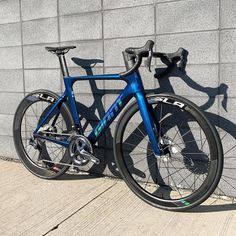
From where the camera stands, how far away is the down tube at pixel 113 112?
10.2ft

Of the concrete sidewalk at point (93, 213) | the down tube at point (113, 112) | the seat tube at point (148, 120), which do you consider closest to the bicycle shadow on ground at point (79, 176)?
the concrete sidewalk at point (93, 213)

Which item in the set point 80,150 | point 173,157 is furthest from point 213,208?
point 80,150

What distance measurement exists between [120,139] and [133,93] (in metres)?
0.44

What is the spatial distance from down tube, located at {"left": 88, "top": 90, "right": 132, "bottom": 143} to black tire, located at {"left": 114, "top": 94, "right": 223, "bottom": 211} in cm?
9

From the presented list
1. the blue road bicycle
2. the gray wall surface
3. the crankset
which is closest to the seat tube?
the blue road bicycle

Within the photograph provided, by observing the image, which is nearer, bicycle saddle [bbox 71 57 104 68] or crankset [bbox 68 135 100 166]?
crankset [bbox 68 135 100 166]

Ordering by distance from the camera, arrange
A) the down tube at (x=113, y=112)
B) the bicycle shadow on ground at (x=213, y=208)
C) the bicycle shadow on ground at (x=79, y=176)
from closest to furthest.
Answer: the bicycle shadow on ground at (x=213, y=208), the down tube at (x=113, y=112), the bicycle shadow on ground at (x=79, y=176)

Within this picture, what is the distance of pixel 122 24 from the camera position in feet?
11.3

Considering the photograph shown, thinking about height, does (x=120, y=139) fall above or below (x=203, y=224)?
above

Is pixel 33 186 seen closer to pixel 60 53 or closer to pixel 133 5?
pixel 60 53

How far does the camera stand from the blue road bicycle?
2.89 meters

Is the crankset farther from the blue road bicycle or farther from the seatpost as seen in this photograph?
the seatpost

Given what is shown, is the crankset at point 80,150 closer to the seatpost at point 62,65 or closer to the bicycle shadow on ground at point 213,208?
the seatpost at point 62,65

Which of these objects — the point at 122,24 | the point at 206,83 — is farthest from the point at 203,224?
the point at 122,24
